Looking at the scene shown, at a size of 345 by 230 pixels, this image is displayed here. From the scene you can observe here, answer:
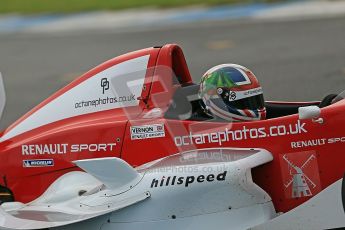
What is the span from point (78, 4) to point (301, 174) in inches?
479

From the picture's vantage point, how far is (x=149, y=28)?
1491 cm

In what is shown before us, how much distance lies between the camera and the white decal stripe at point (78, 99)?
268 inches

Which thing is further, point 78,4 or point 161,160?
point 78,4

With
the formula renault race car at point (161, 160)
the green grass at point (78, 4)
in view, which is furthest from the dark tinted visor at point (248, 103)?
the green grass at point (78, 4)

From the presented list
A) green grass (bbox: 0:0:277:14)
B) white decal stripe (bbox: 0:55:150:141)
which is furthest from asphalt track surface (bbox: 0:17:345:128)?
white decal stripe (bbox: 0:55:150:141)

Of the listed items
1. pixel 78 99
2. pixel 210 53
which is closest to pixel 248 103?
pixel 78 99

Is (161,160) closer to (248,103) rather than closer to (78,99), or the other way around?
(248,103)

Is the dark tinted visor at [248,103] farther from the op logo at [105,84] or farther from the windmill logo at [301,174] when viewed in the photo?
the op logo at [105,84]

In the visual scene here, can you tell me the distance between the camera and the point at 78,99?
6.85 m

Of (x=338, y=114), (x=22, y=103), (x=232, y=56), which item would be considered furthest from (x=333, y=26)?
(x=338, y=114)

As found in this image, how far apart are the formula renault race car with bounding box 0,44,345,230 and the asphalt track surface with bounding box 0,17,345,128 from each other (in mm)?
3534

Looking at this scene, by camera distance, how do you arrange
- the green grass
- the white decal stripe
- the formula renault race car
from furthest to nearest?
the green grass → the white decal stripe → the formula renault race car

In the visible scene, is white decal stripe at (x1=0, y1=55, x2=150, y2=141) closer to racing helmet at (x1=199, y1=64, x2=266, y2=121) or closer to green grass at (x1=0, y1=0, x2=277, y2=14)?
racing helmet at (x1=199, y1=64, x2=266, y2=121)

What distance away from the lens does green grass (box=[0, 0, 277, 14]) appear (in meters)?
16.4
